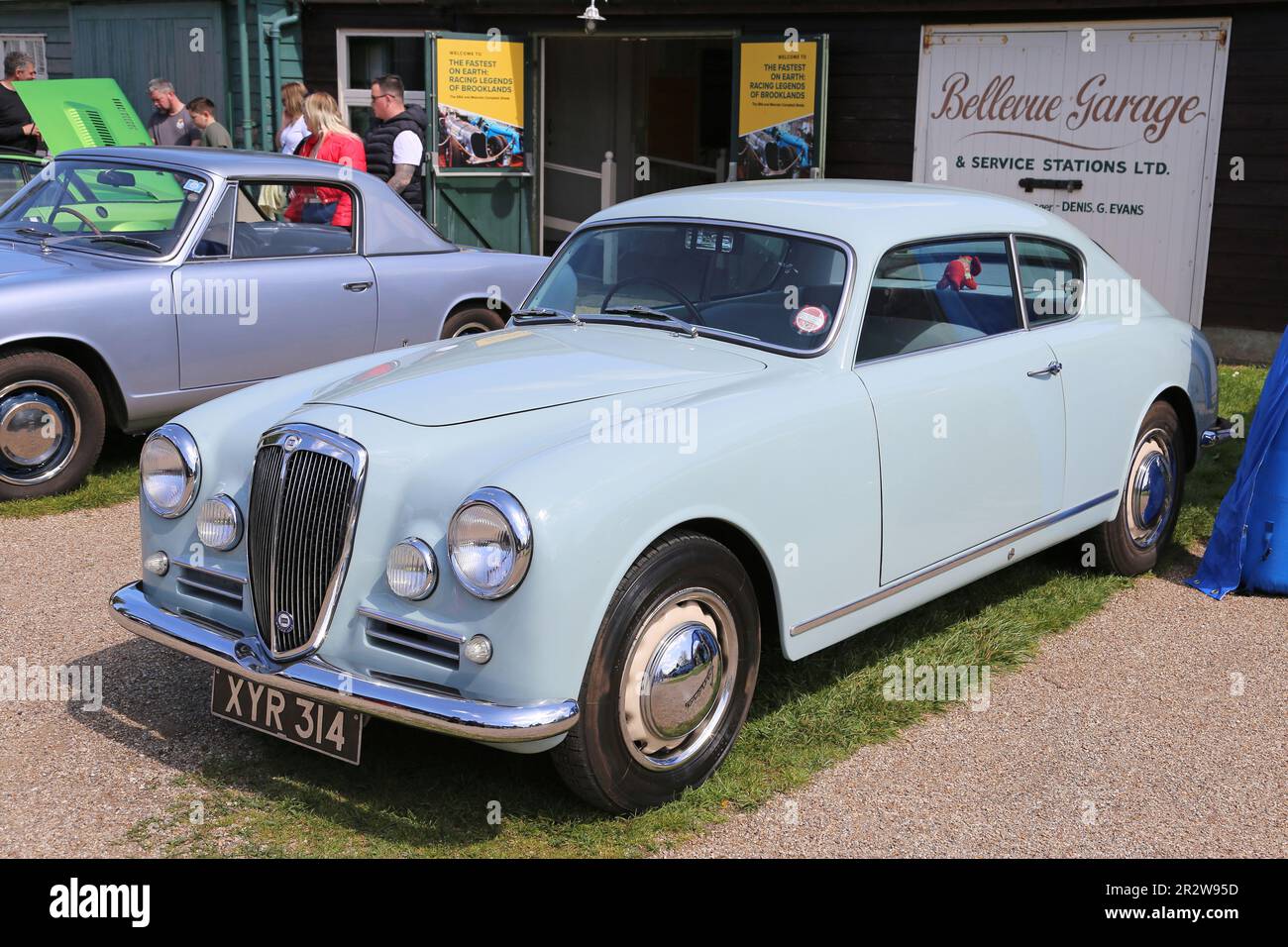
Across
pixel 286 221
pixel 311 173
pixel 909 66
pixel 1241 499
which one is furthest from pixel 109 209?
pixel 909 66

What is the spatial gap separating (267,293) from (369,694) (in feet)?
13.9

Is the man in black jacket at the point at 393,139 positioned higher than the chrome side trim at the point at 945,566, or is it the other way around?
the man in black jacket at the point at 393,139

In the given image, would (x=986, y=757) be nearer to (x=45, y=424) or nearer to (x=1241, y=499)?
(x=1241, y=499)

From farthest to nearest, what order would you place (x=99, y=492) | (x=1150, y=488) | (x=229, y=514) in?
(x=99, y=492) < (x=1150, y=488) < (x=229, y=514)

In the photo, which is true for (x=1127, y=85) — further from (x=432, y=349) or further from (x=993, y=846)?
(x=993, y=846)

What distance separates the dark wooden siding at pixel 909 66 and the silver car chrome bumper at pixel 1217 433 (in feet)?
14.4

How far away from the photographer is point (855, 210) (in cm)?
468

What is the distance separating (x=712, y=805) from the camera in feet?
12.6

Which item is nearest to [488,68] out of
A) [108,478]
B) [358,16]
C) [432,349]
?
[358,16]

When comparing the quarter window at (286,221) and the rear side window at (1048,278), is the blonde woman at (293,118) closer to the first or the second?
the quarter window at (286,221)

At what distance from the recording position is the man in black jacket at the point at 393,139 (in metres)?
11.2

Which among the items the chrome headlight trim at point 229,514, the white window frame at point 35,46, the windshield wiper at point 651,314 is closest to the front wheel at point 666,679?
the windshield wiper at point 651,314

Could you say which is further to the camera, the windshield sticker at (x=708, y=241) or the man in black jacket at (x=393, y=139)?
the man in black jacket at (x=393, y=139)

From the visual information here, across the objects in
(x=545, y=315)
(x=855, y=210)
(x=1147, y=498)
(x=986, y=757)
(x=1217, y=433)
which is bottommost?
(x=986, y=757)
